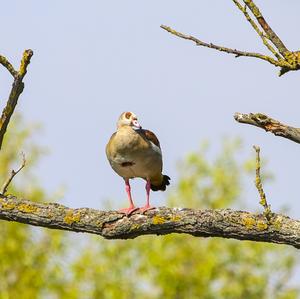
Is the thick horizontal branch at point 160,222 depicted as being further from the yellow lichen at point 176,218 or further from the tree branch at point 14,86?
the tree branch at point 14,86

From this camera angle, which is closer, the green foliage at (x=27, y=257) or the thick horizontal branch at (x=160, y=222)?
the thick horizontal branch at (x=160, y=222)

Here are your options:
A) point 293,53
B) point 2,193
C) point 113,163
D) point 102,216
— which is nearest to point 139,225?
point 102,216

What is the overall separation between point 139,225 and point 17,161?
15708 millimetres

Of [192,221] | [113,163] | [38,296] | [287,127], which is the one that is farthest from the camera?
[38,296]

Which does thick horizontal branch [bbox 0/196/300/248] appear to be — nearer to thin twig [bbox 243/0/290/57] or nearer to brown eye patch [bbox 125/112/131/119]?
thin twig [bbox 243/0/290/57]

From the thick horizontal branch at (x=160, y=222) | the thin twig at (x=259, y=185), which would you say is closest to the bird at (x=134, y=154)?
the thick horizontal branch at (x=160, y=222)

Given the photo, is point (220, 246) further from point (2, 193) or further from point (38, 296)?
point (2, 193)

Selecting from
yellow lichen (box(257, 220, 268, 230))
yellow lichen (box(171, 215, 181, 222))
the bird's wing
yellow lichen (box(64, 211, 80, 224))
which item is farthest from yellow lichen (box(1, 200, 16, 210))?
the bird's wing

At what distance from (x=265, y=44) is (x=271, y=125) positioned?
1.59 feet

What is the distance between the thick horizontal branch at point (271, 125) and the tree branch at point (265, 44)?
325 mm

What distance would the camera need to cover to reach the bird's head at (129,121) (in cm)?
1066

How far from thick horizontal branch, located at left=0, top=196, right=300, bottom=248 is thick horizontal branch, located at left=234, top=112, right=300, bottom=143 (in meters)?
0.73

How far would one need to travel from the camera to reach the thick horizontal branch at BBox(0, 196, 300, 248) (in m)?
6.40

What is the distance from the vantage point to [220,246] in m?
21.9
